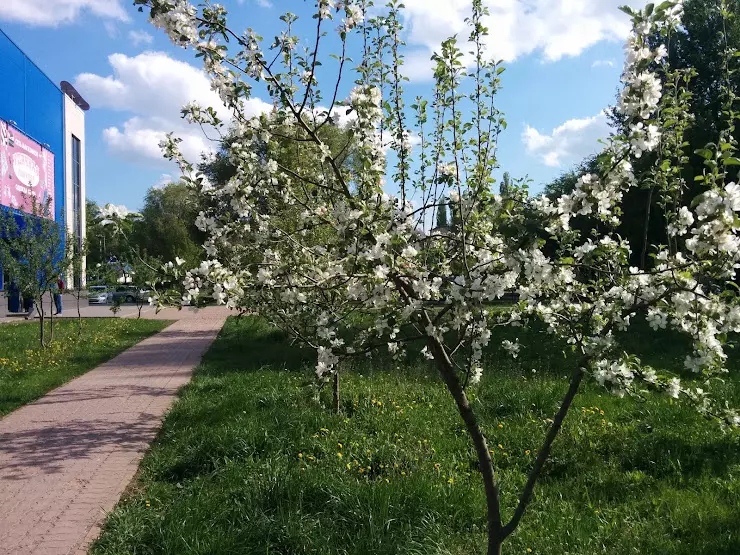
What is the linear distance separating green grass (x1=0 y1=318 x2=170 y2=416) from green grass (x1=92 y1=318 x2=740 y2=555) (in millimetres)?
2923

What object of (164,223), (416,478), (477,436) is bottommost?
(416,478)

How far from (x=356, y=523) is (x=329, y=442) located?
1455mm

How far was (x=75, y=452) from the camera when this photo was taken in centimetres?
562

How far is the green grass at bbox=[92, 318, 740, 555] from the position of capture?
11.6 ft

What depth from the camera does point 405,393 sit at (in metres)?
6.88

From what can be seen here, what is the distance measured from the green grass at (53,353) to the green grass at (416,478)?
2.92 m

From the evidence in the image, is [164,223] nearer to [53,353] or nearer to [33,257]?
[33,257]

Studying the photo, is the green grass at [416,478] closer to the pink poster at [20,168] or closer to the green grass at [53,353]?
the green grass at [53,353]

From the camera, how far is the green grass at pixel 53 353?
8462 millimetres

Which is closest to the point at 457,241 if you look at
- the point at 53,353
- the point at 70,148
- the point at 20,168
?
the point at 53,353

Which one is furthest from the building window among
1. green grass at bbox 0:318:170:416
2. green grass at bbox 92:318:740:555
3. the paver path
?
green grass at bbox 92:318:740:555

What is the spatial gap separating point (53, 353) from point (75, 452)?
6.92 meters

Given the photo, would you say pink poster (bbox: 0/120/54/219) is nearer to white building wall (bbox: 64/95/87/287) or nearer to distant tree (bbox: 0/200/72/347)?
white building wall (bbox: 64/95/87/287)

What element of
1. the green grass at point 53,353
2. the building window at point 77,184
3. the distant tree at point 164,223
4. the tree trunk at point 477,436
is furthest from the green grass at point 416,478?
the building window at point 77,184
